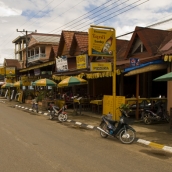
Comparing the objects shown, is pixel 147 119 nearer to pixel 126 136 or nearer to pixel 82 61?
pixel 126 136

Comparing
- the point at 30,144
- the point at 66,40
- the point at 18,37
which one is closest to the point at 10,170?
the point at 30,144

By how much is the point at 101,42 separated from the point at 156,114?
4529mm

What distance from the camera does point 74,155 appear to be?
7133mm

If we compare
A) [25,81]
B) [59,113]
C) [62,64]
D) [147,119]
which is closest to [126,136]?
[147,119]

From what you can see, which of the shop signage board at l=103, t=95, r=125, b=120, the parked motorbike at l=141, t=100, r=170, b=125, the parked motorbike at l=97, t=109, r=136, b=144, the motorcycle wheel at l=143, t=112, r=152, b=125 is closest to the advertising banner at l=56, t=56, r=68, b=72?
the shop signage board at l=103, t=95, r=125, b=120

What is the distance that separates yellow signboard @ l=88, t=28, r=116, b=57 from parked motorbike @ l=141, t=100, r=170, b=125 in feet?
11.3

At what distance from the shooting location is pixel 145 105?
14.0 meters

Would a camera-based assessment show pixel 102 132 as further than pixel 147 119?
No

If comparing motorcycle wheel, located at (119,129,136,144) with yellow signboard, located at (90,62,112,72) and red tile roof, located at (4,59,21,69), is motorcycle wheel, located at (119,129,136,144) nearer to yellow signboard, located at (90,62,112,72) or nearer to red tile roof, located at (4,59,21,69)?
yellow signboard, located at (90,62,112,72)

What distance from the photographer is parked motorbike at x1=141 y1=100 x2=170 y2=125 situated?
12.9 meters

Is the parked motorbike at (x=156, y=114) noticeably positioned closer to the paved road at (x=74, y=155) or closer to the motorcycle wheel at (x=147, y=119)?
the motorcycle wheel at (x=147, y=119)

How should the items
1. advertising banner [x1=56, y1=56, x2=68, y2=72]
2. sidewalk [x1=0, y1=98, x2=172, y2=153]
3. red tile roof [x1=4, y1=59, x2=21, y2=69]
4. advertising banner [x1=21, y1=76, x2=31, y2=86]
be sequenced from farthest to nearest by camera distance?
red tile roof [x1=4, y1=59, x2=21, y2=69], advertising banner [x1=21, y1=76, x2=31, y2=86], advertising banner [x1=56, y1=56, x2=68, y2=72], sidewalk [x1=0, y1=98, x2=172, y2=153]

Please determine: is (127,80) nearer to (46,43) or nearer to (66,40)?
(66,40)

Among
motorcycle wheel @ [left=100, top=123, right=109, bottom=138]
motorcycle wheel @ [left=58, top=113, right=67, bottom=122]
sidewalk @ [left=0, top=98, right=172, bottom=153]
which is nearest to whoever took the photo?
sidewalk @ [left=0, top=98, right=172, bottom=153]
